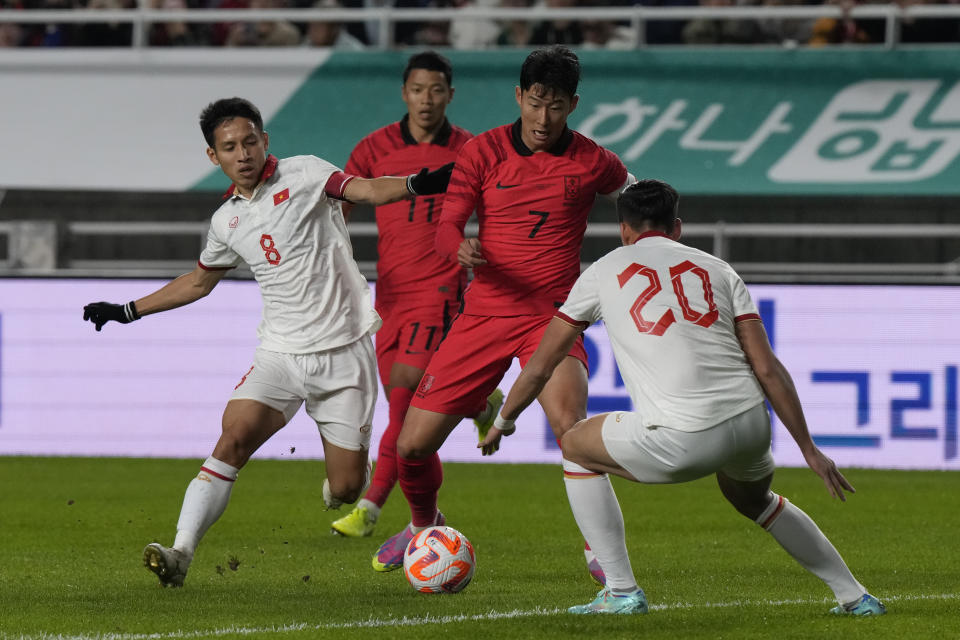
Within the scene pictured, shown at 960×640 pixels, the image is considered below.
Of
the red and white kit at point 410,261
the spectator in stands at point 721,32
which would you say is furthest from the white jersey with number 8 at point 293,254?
the spectator in stands at point 721,32

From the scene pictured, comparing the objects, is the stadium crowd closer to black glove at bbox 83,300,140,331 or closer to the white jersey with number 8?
the white jersey with number 8

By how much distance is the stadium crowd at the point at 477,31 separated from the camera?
47.1 feet

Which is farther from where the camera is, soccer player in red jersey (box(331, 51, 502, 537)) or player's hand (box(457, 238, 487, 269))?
soccer player in red jersey (box(331, 51, 502, 537))

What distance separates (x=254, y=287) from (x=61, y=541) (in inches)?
215

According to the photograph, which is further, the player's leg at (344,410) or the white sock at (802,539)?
the player's leg at (344,410)

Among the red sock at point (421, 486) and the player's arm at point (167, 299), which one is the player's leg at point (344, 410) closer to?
the red sock at point (421, 486)

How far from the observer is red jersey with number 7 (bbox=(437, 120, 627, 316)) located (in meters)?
6.72

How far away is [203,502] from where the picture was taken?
21.2 feet

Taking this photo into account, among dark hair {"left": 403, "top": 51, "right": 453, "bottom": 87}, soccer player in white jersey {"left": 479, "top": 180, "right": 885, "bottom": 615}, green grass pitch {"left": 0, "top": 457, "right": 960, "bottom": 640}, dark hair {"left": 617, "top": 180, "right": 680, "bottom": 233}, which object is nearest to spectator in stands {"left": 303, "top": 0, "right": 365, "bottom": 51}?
green grass pitch {"left": 0, "top": 457, "right": 960, "bottom": 640}

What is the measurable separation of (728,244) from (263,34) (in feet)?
16.9

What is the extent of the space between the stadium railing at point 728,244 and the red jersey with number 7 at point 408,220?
516 centimetres

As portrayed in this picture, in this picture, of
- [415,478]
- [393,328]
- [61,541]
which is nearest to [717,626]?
[415,478]

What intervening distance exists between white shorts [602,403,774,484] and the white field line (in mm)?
758

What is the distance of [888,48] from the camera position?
13.8 metres
